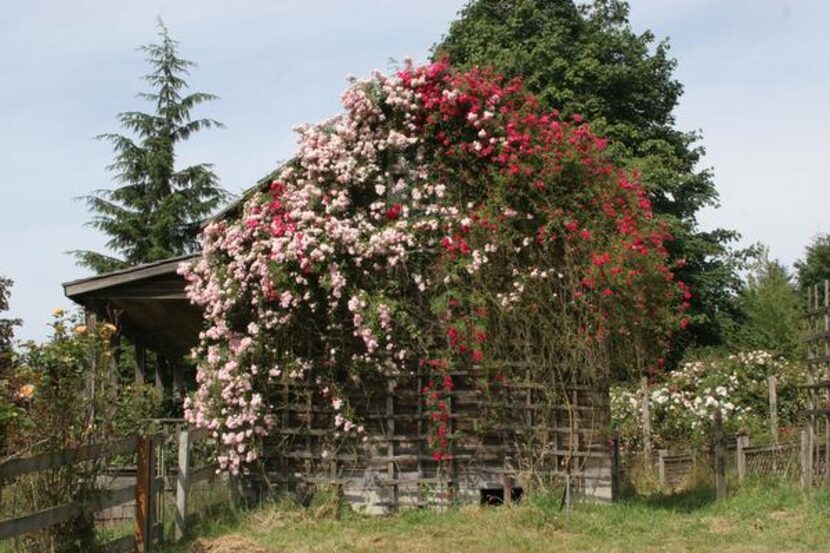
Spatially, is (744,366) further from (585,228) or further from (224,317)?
(224,317)

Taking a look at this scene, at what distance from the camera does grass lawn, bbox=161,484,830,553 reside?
8.94 m

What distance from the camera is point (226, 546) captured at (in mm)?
8719

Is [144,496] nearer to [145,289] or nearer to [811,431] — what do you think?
[145,289]

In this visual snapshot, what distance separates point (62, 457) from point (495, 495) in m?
5.56

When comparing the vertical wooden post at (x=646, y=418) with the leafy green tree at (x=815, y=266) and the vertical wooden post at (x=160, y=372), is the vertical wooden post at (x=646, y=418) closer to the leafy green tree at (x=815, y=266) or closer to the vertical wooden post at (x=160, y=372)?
the vertical wooden post at (x=160, y=372)

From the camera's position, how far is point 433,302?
37.2 ft

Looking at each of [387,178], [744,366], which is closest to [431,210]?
[387,178]

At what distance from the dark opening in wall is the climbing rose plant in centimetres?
81

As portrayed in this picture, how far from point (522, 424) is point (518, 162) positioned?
3.25m

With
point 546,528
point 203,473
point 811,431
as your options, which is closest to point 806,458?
point 811,431

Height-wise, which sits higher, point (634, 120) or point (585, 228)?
point (634, 120)

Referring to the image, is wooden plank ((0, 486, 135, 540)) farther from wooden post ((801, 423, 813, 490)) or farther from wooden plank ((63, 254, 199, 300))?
wooden post ((801, 423, 813, 490))

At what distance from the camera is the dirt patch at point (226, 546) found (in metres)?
8.64

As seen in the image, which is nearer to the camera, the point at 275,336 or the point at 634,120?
the point at 275,336
